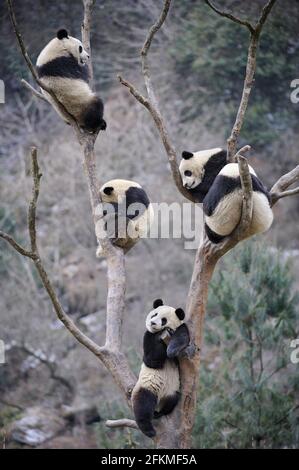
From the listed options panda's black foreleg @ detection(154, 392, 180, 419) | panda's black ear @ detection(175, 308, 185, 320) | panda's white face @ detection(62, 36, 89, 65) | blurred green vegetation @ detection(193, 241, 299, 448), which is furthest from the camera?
blurred green vegetation @ detection(193, 241, 299, 448)

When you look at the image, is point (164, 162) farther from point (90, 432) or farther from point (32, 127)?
point (90, 432)

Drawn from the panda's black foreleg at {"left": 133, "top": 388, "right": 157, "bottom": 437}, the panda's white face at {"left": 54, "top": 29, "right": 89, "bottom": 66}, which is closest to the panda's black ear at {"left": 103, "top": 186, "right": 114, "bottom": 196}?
the panda's white face at {"left": 54, "top": 29, "right": 89, "bottom": 66}

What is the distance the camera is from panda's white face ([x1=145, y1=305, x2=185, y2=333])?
4758 mm

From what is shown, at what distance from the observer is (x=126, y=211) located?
19.6ft

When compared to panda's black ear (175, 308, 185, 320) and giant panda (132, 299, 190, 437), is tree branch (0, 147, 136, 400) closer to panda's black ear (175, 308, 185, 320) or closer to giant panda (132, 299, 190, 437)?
giant panda (132, 299, 190, 437)

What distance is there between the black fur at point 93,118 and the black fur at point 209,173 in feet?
2.86

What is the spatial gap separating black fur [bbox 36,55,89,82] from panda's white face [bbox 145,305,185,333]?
2.24 m

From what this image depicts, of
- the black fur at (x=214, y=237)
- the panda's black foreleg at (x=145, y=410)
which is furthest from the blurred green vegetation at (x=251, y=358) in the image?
the black fur at (x=214, y=237)

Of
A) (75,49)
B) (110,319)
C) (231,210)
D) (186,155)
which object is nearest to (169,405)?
(110,319)

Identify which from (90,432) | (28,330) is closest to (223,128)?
(28,330)

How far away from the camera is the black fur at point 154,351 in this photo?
477 cm

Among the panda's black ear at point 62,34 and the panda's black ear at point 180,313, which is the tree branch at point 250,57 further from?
the panda's black ear at point 62,34

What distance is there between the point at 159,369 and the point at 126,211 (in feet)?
5.37

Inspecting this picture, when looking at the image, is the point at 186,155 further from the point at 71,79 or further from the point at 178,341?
the point at 178,341
